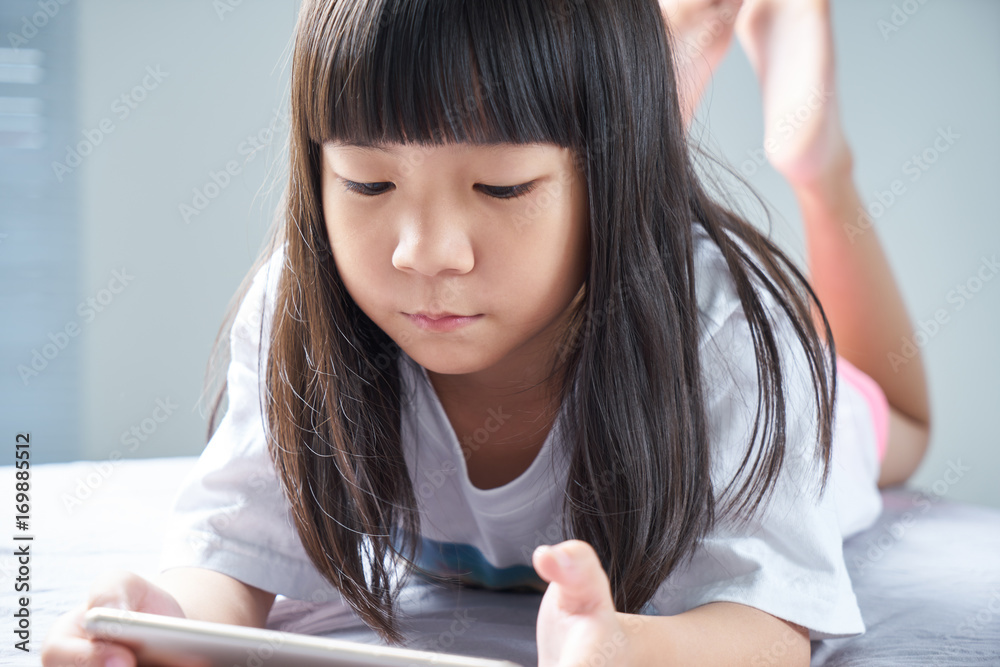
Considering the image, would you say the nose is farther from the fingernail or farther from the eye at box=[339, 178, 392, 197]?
the fingernail

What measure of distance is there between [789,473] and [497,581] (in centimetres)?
29

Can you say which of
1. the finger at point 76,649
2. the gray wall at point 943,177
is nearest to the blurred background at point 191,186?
the gray wall at point 943,177

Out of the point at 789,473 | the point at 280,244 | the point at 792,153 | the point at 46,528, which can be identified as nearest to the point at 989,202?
the point at 792,153

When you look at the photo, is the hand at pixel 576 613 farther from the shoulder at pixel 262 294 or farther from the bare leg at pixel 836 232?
the bare leg at pixel 836 232

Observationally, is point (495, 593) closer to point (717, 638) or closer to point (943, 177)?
point (717, 638)

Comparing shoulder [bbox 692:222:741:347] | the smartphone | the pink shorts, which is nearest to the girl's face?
shoulder [bbox 692:222:741:347]

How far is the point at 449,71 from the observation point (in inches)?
20.2

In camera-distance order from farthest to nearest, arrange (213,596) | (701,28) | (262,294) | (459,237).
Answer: (701,28)
(262,294)
(213,596)
(459,237)

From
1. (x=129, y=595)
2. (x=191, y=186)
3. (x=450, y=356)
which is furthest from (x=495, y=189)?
(x=191, y=186)

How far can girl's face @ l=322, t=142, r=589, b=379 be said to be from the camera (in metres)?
0.53

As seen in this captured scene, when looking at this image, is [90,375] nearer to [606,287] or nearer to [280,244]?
[280,244]

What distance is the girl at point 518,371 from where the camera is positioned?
0.53 meters

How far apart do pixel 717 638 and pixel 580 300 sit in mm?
244

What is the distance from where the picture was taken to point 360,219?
567 millimetres
